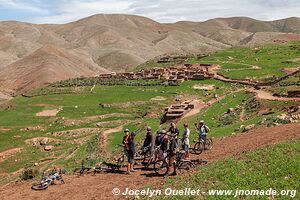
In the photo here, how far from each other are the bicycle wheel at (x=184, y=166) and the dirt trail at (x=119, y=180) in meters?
1.24

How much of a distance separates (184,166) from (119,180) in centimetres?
343

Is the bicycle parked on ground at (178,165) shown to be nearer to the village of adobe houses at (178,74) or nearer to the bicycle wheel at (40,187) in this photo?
the bicycle wheel at (40,187)

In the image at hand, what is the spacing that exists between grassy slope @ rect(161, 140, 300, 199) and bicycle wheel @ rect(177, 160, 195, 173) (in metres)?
1.04

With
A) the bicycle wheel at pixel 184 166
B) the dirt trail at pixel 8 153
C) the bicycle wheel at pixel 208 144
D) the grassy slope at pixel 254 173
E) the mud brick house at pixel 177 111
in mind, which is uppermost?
the grassy slope at pixel 254 173

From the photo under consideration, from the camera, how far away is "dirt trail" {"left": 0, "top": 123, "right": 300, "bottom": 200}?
1859 centimetres

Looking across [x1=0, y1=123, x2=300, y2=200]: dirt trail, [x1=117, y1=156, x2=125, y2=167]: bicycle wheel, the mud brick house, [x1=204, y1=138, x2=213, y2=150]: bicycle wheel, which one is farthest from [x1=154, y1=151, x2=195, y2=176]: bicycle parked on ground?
the mud brick house

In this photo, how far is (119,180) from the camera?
1978cm

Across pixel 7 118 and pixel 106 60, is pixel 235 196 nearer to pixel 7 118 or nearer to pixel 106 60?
pixel 7 118

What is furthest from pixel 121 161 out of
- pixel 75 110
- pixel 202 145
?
pixel 75 110

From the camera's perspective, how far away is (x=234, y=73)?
7312 centimetres

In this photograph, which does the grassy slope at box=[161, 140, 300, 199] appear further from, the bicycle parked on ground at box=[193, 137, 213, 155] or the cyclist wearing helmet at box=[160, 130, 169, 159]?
the bicycle parked on ground at box=[193, 137, 213, 155]

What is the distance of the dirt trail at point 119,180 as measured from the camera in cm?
1859

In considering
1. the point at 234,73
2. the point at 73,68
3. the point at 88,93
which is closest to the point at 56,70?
the point at 73,68

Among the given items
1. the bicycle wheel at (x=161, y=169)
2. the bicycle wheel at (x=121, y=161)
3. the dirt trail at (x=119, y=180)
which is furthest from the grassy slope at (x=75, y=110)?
the bicycle wheel at (x=161, y=169)
